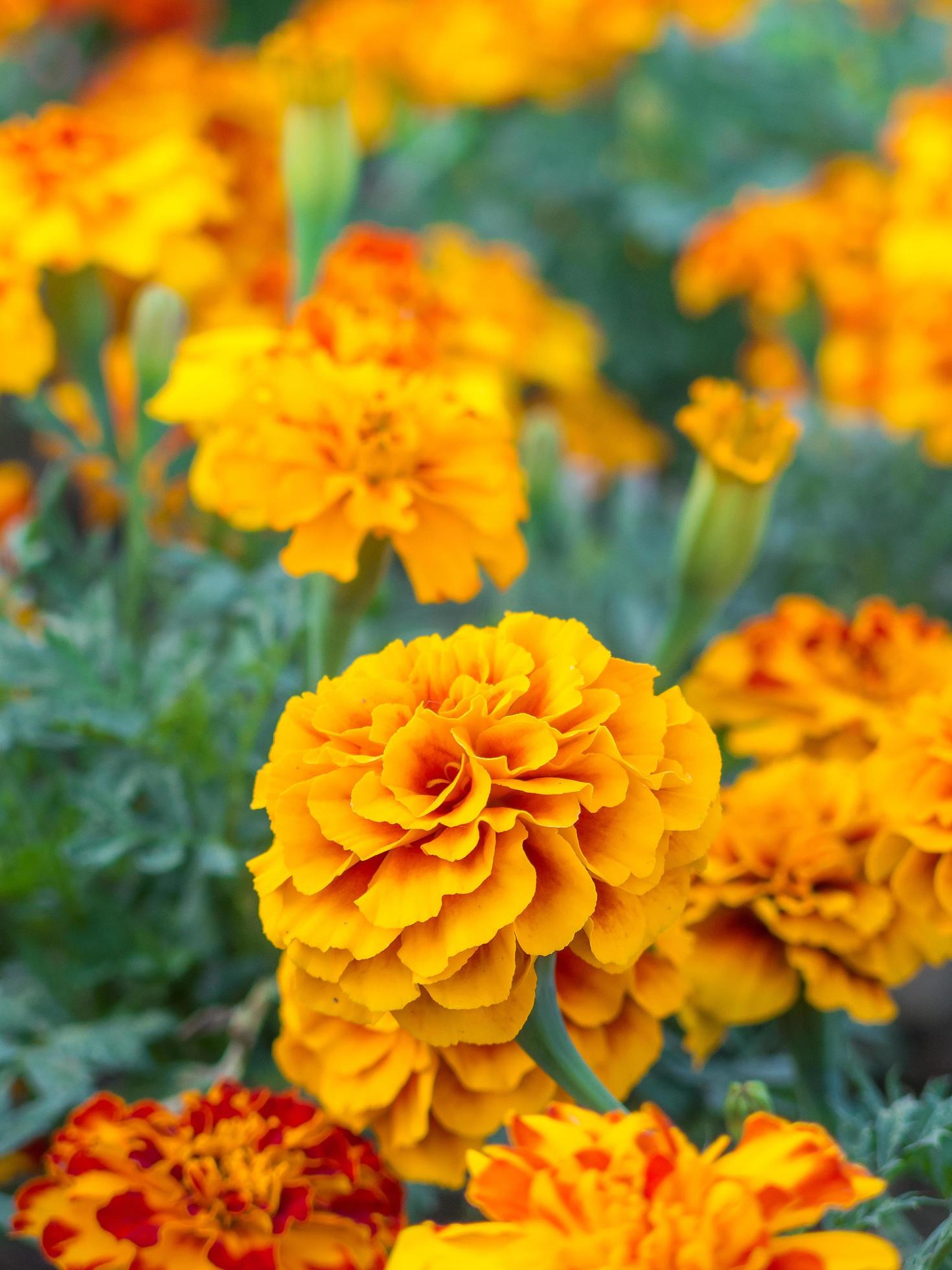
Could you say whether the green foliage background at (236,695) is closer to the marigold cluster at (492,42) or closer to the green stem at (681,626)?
the marigold cluster at (492,42)

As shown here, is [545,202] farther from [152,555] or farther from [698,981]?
[698,981]

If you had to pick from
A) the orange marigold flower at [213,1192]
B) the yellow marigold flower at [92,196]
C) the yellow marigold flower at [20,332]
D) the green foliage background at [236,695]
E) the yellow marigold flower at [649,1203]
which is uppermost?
the yellow marigold flower at [92,196]

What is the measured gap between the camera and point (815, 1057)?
611mm

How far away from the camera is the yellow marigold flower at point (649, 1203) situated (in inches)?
14.9

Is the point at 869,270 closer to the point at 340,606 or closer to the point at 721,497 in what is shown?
the point at 721,497

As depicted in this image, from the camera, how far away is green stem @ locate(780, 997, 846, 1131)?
23.9 inches

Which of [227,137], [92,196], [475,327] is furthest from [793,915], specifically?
[227,137]

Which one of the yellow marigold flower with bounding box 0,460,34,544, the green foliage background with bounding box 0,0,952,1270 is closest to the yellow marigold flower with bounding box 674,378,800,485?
the green foliage background with bounding box 0,0,952,1270

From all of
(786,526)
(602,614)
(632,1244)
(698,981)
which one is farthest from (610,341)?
(632,1244)

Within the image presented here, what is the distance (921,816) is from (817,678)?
0.59 feet

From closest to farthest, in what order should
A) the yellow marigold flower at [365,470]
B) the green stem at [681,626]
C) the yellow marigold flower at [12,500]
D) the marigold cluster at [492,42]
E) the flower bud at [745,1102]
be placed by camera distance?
the flower bud at [745,1102]
the yellow marigold flower at [365,470]
the green stem at [681,626]
the yellow marigold flower at [12,500]
the marigold cluster at [492,42]

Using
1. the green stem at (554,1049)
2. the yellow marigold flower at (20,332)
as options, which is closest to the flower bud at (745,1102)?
the green stem at (554,1049)

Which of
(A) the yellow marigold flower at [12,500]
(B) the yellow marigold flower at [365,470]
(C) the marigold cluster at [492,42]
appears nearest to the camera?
(B) the yellow marigold flower at [365,470]

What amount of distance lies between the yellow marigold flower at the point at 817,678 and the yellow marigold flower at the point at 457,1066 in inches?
7.1
